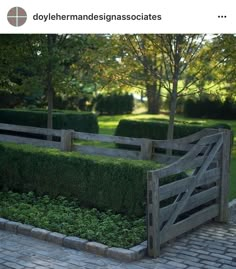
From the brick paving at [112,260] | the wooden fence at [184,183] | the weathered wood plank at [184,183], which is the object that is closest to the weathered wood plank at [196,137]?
the wooden fence at [184,183]

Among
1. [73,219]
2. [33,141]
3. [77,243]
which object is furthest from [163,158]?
[33,141]

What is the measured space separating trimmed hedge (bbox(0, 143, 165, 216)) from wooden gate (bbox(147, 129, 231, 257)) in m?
0.46

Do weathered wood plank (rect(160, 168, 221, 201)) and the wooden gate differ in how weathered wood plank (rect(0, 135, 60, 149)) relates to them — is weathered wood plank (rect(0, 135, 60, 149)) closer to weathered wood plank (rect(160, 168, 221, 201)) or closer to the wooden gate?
the wooden gate

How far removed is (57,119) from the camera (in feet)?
54.4

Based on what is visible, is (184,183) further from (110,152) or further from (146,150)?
(110,152)

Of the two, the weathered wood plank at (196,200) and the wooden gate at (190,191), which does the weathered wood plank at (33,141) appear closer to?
the wooden gate at (190,191)

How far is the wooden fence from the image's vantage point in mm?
5391

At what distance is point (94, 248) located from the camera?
5445 millimetres

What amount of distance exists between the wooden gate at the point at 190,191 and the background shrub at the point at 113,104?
86.3 feet

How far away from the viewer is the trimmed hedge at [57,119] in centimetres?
1669

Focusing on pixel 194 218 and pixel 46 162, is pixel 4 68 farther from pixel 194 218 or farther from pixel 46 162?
pixel 194 218

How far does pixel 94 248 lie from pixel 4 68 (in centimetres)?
686

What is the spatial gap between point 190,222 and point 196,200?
0.32 meters

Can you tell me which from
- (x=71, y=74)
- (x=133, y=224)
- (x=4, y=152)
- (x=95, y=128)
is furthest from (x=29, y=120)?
(x=133, y=224)
